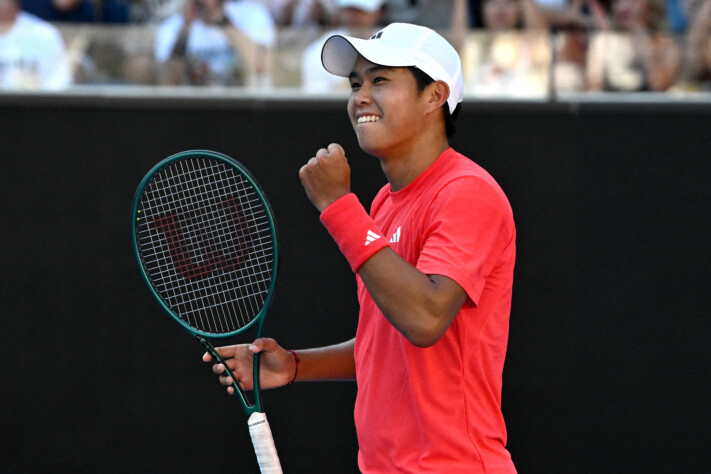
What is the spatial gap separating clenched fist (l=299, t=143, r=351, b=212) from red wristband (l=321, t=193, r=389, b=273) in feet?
0.07

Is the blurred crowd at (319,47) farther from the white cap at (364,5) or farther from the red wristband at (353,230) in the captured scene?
the red wristband at (353,230)

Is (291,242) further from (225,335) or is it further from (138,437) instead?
(225,335)

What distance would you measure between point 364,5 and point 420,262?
9.16 ft

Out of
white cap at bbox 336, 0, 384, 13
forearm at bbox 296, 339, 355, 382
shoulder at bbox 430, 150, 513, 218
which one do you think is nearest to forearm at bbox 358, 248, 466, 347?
shoulder at bbox 430, 150, 513, 218

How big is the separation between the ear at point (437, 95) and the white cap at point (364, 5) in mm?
2341

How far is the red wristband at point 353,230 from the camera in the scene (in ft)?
6.81

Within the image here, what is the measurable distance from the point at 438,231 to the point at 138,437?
7.56ft

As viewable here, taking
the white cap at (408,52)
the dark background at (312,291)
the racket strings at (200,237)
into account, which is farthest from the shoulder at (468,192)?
the dark background at (312,291)

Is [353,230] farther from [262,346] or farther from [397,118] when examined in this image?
[262,346]

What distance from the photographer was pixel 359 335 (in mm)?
2451

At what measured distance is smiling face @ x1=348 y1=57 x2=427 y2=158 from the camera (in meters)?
2.31

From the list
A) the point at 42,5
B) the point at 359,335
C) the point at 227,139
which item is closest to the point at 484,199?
the point at 359,335

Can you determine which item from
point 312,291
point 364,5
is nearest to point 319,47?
point 364,5

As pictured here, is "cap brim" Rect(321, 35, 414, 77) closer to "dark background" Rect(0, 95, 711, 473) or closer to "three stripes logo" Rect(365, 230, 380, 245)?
"three stripes logo" Rect(365, 230, 380, 245)
